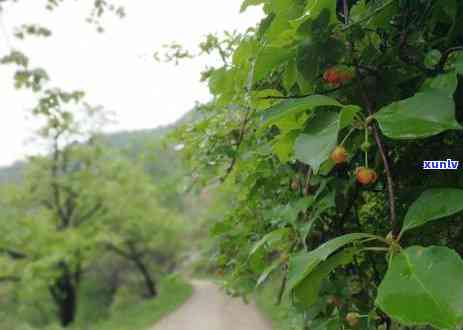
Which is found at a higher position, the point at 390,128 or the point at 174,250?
the point at 390,128

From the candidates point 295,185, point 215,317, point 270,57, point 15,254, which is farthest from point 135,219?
point 270,57

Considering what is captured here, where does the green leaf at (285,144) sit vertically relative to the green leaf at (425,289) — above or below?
above

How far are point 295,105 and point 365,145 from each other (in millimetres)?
123

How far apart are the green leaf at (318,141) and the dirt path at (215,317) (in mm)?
8001

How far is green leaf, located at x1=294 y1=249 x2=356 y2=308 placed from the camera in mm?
663

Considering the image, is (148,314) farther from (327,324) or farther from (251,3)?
(251,3)

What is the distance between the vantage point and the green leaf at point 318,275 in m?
0.66

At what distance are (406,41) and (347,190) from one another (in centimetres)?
33

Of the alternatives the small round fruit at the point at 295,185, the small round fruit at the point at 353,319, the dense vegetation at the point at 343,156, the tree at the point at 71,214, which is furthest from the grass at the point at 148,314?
the small round fruit at the point at 353,319

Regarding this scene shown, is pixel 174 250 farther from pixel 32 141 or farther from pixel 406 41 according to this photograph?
pixel 406 41

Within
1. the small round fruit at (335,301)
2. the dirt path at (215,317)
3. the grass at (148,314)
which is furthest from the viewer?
the grass at (148,314)

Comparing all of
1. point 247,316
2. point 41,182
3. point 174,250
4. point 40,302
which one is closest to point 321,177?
point 247,316

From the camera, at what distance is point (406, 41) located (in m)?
0.78

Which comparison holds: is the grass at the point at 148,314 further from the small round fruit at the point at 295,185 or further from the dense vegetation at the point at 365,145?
the dense vegetation at the point at 365,145
